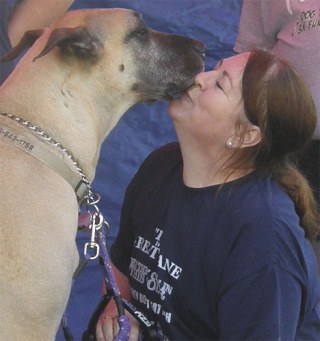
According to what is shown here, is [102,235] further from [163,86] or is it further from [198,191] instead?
[163,86]

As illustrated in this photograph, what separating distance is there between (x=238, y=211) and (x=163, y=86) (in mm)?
461

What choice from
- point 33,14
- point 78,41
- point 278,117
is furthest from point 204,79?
point 33,14

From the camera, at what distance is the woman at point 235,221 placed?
60.9 inches

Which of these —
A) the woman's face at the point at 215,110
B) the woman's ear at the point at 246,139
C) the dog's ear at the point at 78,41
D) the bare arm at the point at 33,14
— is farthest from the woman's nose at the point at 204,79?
the bare arm at the point at 33,14

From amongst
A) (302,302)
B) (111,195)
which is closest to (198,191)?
(302,302)

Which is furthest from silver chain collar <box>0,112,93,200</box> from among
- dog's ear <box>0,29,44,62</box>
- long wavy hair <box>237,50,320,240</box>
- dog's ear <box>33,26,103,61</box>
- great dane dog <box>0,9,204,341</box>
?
long wavy hair <box>237,50,320,240</box>

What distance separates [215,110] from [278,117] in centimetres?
16

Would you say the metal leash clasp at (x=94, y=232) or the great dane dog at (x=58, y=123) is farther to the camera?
the metal leash clasp at (x=94, y=232)

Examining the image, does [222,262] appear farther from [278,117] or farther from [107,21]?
[107,21]

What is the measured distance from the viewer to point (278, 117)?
1677 mm

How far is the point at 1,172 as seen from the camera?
1511mm

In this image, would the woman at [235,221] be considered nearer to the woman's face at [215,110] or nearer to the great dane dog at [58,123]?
the woman's face at [215,110]

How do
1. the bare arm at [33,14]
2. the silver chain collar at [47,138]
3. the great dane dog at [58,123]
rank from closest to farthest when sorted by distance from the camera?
the great dane dog at [58,123] < the silver chain collar at [47,138] < the bare arm at [33,14]

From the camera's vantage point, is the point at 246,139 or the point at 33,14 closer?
the point at 246,139
